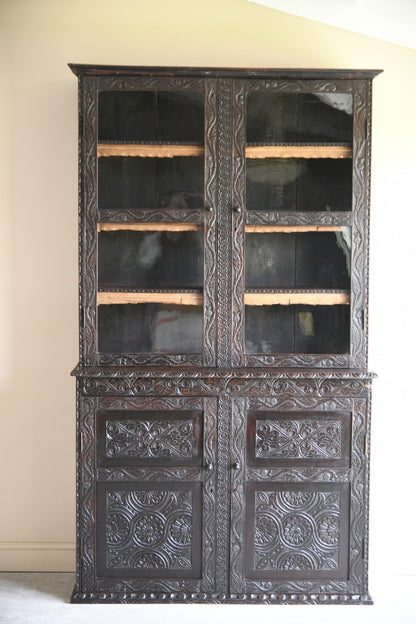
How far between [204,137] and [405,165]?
1092 millimetres

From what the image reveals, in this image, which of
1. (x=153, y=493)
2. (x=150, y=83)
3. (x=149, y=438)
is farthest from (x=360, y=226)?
(x=153, y=493)

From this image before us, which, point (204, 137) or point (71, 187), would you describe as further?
point (71, 187)

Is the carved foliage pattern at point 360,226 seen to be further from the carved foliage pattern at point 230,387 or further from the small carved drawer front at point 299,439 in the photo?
the small carved drawer front at point 299,439

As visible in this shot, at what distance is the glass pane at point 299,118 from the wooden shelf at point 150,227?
18.5 inches

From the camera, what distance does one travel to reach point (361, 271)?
114 inches

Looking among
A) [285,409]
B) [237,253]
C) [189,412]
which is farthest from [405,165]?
[189,412]

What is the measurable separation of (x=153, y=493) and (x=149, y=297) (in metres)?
0.89

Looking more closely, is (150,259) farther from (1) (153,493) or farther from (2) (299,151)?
(1) (153,493)

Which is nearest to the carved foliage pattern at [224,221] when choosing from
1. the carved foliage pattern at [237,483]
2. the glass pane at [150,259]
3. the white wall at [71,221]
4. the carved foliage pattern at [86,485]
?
the glass pane at [150,259]

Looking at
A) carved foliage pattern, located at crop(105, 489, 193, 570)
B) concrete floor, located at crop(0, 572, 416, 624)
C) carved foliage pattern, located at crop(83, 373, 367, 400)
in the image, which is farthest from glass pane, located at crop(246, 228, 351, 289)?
concrete floor, located at crop(0, 572, 416, 624)

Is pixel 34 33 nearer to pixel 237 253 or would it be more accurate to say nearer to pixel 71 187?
Result: pixel 71 187

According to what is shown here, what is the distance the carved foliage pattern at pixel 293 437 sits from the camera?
114 inches

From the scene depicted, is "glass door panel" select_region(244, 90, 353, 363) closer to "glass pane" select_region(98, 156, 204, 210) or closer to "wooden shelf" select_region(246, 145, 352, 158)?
"wooden shelf" select_region(246, 145, 352, 158)

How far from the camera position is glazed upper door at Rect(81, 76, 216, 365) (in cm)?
285
